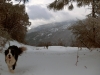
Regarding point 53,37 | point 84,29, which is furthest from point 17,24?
point 53,37

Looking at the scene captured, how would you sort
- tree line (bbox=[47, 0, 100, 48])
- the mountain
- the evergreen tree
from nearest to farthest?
tree line (bbox=[47, 0, 100, 48]) → the mountain → the evergreen tree

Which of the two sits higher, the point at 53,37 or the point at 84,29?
the point at 84,29

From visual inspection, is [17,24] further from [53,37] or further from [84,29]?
[53,37]

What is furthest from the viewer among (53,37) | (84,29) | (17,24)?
(53,37)

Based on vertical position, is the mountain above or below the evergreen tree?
below

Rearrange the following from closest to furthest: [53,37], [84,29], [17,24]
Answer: [84,29]
[17,24]
[53,37]

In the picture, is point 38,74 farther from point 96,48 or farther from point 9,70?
point 96,48

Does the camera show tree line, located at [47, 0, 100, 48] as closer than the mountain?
Yes

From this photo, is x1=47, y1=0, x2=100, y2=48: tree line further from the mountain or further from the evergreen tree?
the evergreen tree

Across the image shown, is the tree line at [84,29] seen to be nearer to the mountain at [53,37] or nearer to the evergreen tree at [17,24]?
the mountain at [53,37]

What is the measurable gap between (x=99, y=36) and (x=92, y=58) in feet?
4.59

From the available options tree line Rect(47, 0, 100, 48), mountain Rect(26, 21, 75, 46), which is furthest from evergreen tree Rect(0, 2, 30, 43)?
tree line Rect(47, 0, 100, 48)

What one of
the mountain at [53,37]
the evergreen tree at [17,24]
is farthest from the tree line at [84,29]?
the evergreen tree at [17,24]

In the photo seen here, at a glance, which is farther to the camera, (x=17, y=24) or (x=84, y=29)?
(x=17, y=24)
